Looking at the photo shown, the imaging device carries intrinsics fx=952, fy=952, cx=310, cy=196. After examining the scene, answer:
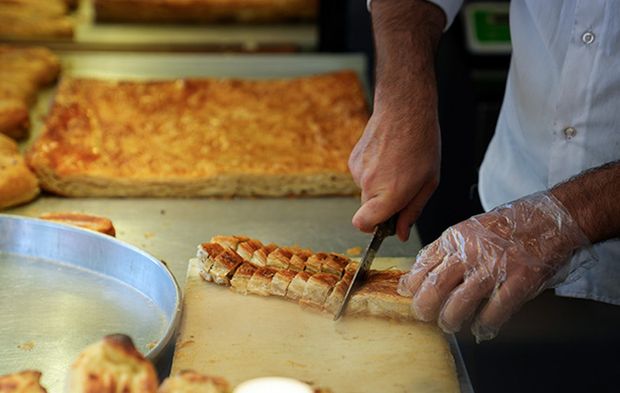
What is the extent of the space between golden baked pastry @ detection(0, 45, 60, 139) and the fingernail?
1798mm

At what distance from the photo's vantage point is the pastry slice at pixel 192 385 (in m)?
1.57

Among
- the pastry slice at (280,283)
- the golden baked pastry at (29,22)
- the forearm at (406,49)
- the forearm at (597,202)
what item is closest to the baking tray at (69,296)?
the pastry slice at (280,283)

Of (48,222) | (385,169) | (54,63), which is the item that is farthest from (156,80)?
(385,169)

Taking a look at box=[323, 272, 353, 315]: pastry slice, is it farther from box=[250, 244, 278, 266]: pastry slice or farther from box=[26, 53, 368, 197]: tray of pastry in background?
box=[26, 53, 368, 197]: tray of pastry in background

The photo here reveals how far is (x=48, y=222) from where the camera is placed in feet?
8.71

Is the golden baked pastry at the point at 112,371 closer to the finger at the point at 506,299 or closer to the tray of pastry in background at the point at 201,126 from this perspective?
the finger at the point at 506,299

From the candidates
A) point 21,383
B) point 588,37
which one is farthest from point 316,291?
point 588,37

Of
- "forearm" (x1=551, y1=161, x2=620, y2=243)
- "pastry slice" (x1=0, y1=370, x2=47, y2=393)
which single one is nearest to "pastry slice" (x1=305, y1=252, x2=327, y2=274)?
"forearm" (x1=551, y1=161, x2=620, y2=243)

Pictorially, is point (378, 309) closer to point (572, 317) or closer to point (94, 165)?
point (572, 317)

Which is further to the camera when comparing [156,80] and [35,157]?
[156,80]

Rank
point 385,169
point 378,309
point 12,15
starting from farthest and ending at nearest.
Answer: point 12,15 < point 385,169 < point 378,309

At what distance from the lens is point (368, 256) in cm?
233

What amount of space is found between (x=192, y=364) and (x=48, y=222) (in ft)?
2.64

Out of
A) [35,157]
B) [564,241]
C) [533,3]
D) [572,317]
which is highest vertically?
[533,3]
